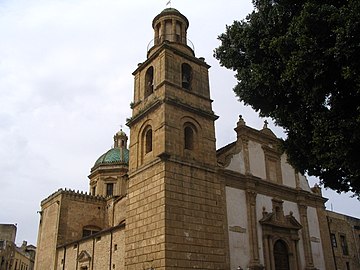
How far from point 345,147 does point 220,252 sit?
9846 millimetres

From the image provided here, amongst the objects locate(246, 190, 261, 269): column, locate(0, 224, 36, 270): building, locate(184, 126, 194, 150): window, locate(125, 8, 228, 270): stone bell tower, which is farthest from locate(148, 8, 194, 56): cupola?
locate(0, 224, 36, 270): building

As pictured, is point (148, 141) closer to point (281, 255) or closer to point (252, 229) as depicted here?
point (252, 229)

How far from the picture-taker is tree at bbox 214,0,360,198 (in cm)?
1069

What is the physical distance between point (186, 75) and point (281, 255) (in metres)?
11.4

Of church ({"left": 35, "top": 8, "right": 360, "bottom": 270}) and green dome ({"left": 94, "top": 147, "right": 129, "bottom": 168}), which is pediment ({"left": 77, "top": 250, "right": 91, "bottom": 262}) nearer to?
church ({"left": 35, "top": 8, "right": 360, "bottom": 270})

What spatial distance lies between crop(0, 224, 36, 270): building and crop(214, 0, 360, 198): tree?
42939 mm

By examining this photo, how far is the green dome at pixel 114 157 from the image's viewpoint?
117 ft

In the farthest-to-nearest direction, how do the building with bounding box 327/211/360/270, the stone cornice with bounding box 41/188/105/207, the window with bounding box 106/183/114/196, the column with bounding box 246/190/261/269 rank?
the window with bounding box 106/183/114/196, the stone cornice with bounding box 41/188/105/207, the building with bounding box 327/211/360/270, the column with bounding box 246/190/261/269

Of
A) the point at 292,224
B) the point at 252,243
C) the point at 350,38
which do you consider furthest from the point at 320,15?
the point at 292,224

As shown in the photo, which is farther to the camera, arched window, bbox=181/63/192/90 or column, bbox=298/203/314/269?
column, bbox=298/203/314/269

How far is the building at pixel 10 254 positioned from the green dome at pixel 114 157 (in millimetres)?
20555

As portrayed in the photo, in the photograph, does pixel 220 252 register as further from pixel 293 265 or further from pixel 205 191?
pixel 293 265

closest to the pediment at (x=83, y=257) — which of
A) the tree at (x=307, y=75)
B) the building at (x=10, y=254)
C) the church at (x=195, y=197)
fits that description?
the church at (x=195, y=197)

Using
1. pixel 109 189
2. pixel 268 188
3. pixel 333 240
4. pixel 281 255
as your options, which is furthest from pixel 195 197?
pixel 109 189
